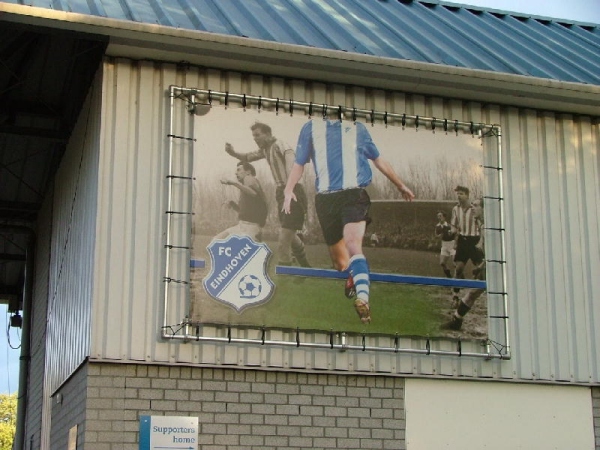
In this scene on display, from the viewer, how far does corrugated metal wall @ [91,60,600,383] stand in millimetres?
11531

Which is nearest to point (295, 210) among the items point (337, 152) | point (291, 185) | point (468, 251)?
point (291, 185)

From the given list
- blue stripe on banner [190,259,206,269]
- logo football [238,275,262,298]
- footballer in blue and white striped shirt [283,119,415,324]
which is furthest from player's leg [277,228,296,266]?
blue stripe on banner [190,259,206,269]

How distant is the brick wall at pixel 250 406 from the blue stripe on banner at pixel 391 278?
3.59 feet

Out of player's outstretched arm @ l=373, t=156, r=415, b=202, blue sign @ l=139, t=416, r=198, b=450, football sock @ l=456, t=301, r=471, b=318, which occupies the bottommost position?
blue sign @ l=139, t=416, r=198, b=450

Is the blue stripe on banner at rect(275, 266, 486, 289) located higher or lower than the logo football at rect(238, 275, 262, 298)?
higher

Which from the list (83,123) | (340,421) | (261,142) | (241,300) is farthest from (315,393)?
(83,123)

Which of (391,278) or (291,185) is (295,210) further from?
(391,278)

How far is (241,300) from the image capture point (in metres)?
11.8

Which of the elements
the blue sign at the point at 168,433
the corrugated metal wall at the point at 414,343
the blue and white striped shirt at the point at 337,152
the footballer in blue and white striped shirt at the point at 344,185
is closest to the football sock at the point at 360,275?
the footballer in blue and white striped shirt at the point at 344,185

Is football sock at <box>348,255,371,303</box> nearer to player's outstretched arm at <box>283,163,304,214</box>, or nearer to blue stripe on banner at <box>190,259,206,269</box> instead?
player's outstretched arm at <box>283,163,304,214</box>

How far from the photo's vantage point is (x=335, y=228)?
12.4 metres

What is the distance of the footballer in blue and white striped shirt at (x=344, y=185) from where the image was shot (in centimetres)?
1232

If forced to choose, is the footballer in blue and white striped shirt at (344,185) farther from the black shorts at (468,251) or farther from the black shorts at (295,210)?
the black shorts at (468,251)

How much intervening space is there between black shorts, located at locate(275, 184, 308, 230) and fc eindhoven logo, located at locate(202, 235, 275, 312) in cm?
40
